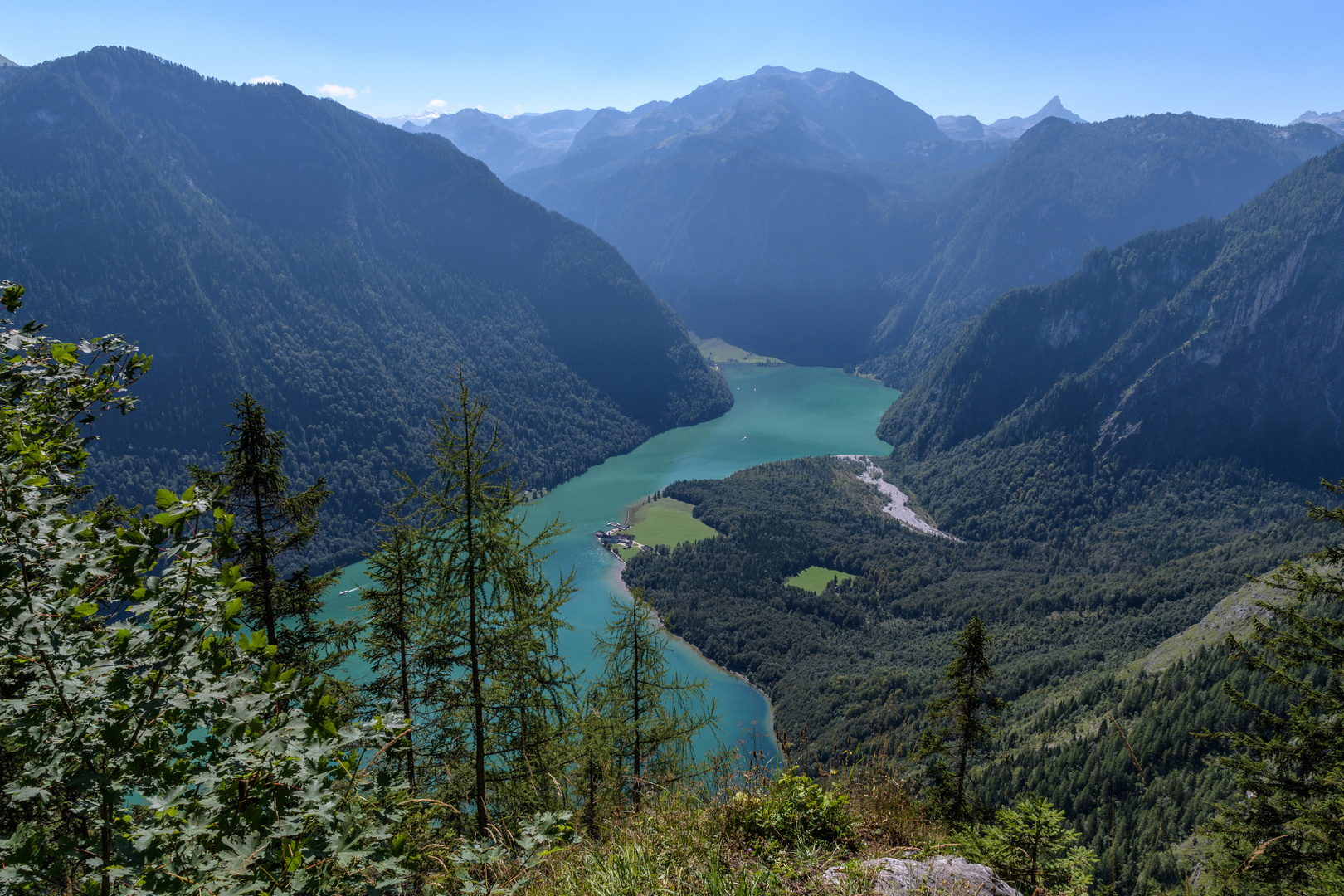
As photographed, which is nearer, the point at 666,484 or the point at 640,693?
the point at 640,693

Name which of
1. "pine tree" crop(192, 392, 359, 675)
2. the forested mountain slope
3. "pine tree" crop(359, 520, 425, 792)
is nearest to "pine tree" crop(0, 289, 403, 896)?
"pine tree" crop(359, 520, 425, 792)

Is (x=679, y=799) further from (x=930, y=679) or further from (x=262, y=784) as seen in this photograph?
(x=930, y=679)

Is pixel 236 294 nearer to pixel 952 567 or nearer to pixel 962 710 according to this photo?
pixel 952 567

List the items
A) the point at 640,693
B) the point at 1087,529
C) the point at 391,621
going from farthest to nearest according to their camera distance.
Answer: the point at 1087,529
the point at 640,693
the point at 391,621

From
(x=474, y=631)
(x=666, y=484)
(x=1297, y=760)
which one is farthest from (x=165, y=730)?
(x=666, y=484)

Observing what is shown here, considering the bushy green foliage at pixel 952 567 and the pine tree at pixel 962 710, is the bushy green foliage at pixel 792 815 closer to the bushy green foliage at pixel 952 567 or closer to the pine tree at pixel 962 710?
the pine tree at pixel 962 710

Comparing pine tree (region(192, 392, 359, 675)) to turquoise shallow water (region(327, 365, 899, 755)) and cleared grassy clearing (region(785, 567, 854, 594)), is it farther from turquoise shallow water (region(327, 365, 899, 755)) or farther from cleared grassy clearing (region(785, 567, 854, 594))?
cleared grassy clearing (region(785, 567, 854, 594))

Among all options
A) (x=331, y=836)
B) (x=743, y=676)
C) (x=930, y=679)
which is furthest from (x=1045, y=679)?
(x=331, y=836)
